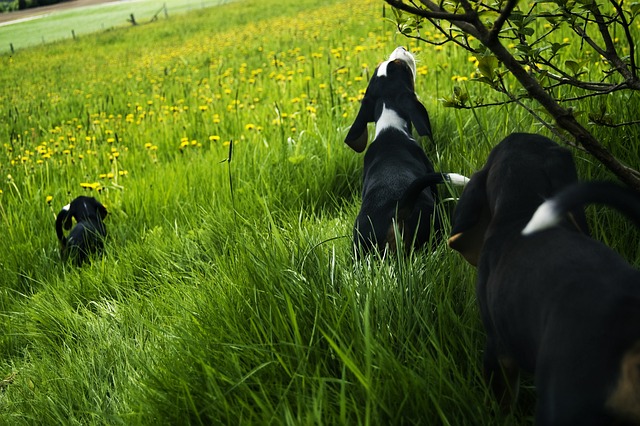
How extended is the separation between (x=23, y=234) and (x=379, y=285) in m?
3.36

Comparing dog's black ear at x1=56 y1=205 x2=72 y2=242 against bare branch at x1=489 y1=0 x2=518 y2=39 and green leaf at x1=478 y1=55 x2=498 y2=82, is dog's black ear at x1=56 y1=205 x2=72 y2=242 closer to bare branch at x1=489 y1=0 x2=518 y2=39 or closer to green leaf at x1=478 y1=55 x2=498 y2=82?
green leaf at x1=478 y1=55 x2=498 y2=82

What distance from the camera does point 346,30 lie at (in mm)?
11328

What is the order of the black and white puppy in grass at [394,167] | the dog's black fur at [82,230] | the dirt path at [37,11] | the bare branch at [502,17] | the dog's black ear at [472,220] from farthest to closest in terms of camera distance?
the dirt path at [37,11] → the dog's black fur at [82,230] → the black and white puppy in grass at [394,167] → the dog's black ear at [472,220] → the bare branch at [502,17]

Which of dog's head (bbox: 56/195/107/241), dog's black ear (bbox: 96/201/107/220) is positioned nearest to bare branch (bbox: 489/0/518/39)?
dog's head (bbox: 56/195/107/241)

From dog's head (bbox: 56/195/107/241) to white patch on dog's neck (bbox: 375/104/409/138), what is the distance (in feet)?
6.66

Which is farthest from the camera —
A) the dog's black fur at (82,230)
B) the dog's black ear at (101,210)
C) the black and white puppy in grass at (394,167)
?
the dog's black ear at (101,210)

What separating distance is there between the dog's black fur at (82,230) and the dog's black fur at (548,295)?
2896mm

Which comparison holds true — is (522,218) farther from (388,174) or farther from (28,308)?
(28,308)

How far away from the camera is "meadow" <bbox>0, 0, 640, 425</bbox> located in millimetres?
1945

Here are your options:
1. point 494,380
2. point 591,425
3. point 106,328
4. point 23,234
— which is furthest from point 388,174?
point 23,234

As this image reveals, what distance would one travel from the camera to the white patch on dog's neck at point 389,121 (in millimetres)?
3934

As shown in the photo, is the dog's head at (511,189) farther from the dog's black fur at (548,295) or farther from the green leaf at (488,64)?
the green leaf at (488,64)

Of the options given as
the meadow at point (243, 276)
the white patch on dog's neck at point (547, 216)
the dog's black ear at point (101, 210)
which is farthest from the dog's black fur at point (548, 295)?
the dog's black ear at point (101, 210)

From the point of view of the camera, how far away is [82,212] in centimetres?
466
